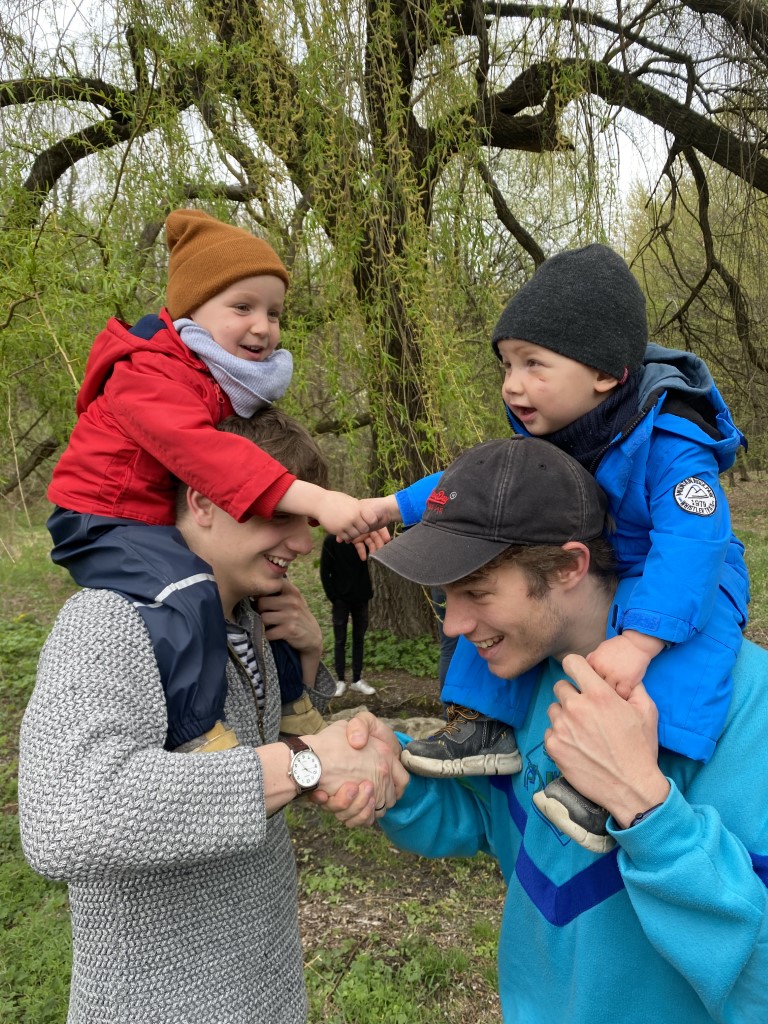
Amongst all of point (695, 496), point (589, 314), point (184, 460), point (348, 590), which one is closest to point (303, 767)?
point (184, 460)

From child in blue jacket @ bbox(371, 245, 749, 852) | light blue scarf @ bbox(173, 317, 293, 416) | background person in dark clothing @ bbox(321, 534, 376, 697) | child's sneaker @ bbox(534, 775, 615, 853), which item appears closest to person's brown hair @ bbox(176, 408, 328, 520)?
light blue scarf @ bbox(173, 317, 293, 416)

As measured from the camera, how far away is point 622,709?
120cm

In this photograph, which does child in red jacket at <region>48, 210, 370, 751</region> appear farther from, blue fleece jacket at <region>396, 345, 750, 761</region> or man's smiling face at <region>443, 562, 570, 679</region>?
blue fleece jacket at <region>396, 345, 750, 761</region>

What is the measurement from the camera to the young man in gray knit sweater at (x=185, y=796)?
1082 mm

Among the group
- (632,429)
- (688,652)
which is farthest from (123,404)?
(688,652)

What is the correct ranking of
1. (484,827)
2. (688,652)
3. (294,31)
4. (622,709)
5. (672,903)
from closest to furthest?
(672,903) < (622,709) < (688,652) < (484,827) < (294,31)

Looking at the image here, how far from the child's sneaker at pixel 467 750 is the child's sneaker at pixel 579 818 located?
28cm

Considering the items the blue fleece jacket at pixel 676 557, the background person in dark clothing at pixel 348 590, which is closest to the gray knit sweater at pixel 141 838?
the blue fleece jacket at pixel 676 557

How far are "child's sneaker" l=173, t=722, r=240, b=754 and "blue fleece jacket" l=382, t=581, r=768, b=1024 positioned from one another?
462 millimetres

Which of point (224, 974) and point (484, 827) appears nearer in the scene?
point (224, 974)

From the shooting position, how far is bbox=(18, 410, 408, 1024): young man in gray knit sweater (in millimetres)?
1082

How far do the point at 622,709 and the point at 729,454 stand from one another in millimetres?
651

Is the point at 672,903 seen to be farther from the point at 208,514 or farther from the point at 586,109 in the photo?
the point at 586,109

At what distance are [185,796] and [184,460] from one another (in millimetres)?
687
